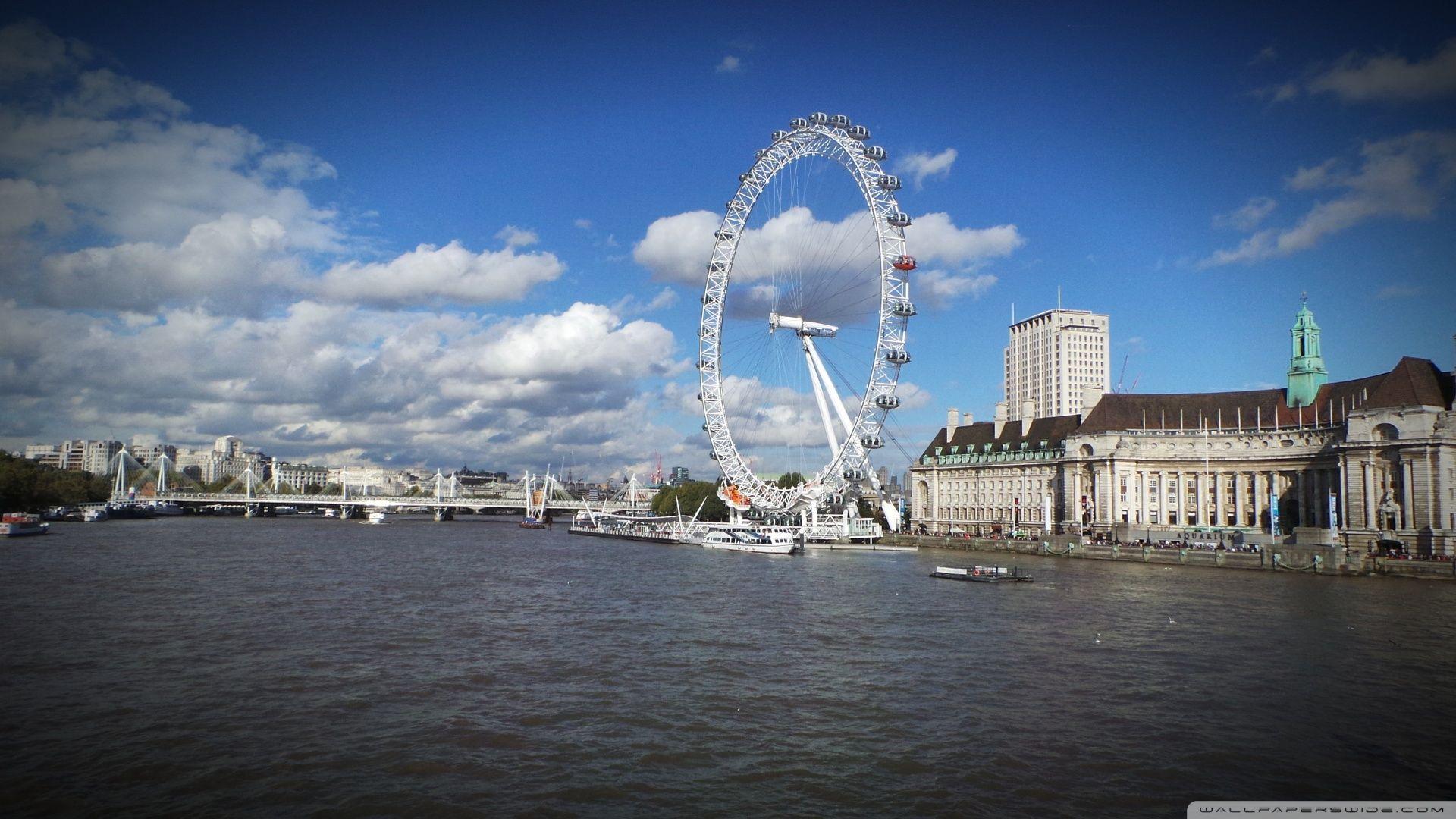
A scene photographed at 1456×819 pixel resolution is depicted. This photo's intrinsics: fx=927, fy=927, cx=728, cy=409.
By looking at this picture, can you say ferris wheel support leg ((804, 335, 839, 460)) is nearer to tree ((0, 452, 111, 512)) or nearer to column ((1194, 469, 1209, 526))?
column ((1194, 469, 1209, 526))

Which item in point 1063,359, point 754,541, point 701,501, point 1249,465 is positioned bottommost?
point 754,541

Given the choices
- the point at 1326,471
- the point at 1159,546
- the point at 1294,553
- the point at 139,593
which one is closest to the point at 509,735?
the point at 139,593

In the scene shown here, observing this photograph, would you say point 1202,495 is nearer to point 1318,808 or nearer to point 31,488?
point 1318,808

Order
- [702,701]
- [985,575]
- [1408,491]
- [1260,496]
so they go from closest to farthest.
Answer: [702,701]
[985,575]
[1408,491]
[1260,496]

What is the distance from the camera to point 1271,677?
79.9 feet

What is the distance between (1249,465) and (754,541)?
144ft

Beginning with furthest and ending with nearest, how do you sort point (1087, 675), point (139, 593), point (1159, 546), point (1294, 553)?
point (1159, 546)
point (1294, 553)
point (139, 593)
point (1087, 675)

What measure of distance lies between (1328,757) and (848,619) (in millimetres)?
18292

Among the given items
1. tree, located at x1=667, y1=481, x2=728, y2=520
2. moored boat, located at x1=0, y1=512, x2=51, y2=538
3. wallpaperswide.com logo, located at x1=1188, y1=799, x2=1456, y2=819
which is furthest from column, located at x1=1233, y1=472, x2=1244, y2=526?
moored boat, located at x1=0, y1=512, x2=51, y2=538

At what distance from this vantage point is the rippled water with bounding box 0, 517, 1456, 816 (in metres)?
15.4

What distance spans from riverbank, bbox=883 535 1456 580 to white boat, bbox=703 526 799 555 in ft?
64.9

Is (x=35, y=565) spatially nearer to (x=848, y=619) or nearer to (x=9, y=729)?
(x=9, y=729)

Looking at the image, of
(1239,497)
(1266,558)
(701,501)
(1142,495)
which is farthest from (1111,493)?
(701,501)

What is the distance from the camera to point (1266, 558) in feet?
199
